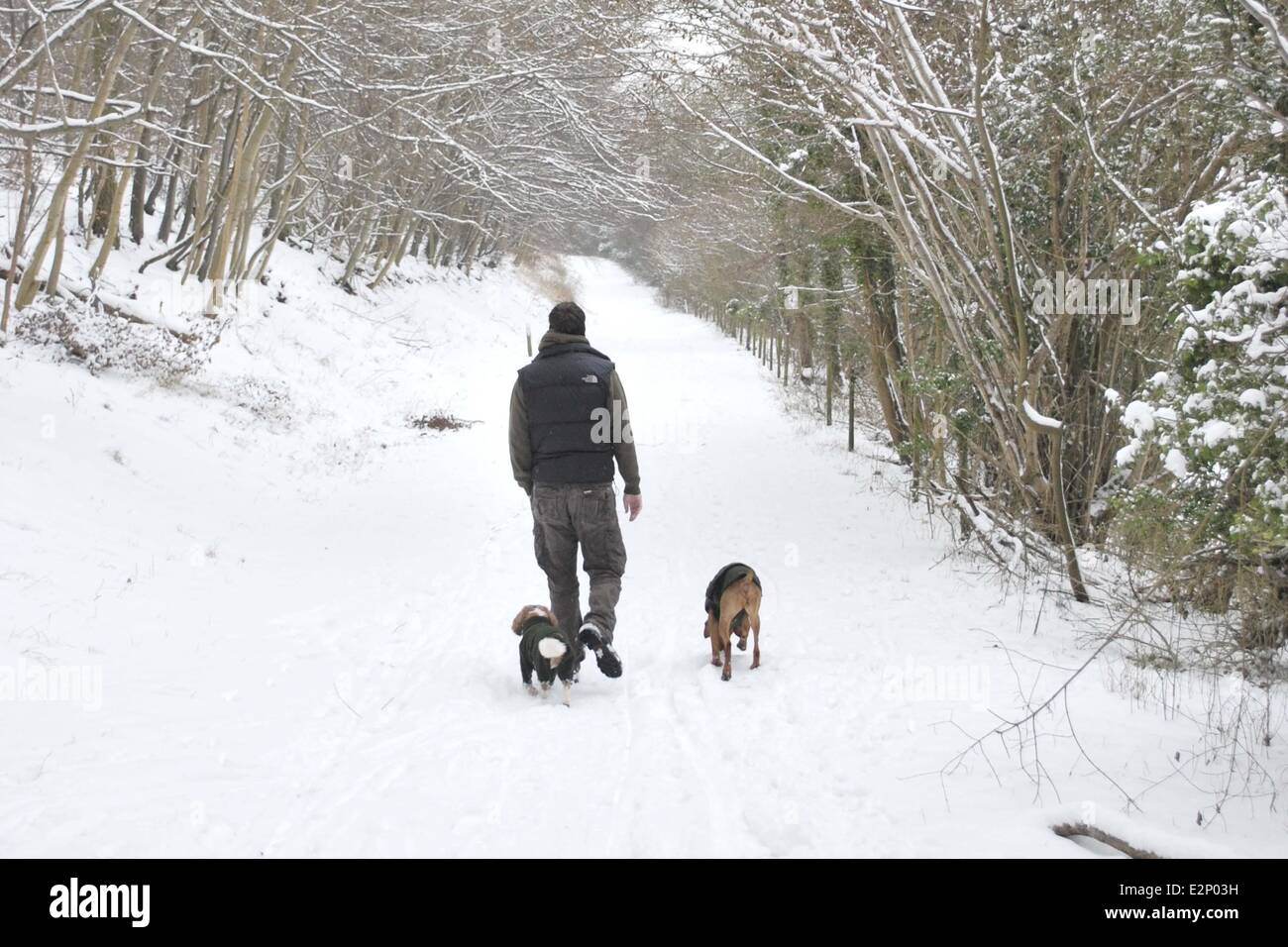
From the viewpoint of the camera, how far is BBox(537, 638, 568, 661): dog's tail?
16.3 feet

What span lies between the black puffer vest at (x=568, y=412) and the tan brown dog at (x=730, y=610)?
1.05 m

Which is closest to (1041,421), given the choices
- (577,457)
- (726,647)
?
(726,647)

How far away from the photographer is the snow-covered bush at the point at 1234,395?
12.5 feet

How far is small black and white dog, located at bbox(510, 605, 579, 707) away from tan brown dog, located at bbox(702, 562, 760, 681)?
984 mm

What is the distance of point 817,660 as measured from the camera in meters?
5.97

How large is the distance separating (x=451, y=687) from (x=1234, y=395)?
4.45 meters

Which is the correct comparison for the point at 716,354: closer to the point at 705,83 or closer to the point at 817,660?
the point at 705,83

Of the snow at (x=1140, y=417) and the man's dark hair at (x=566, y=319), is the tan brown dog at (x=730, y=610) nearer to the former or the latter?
the man's dark hair at (x=566, y=319)

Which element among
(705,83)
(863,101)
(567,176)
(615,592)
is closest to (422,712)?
(615,592)

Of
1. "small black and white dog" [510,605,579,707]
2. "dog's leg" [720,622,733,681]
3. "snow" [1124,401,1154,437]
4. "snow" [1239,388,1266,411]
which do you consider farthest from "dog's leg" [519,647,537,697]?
"snow" [1239,388,1266,411]

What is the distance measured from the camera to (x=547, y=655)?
16.3 feet

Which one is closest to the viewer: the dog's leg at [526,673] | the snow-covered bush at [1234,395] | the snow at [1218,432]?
the snow-covered bush at [1234,395]

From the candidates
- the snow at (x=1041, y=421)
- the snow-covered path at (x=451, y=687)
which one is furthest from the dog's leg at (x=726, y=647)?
the snow at (x=1041, y=421)

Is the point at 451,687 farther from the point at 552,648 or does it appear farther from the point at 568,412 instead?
the point at 568,412
